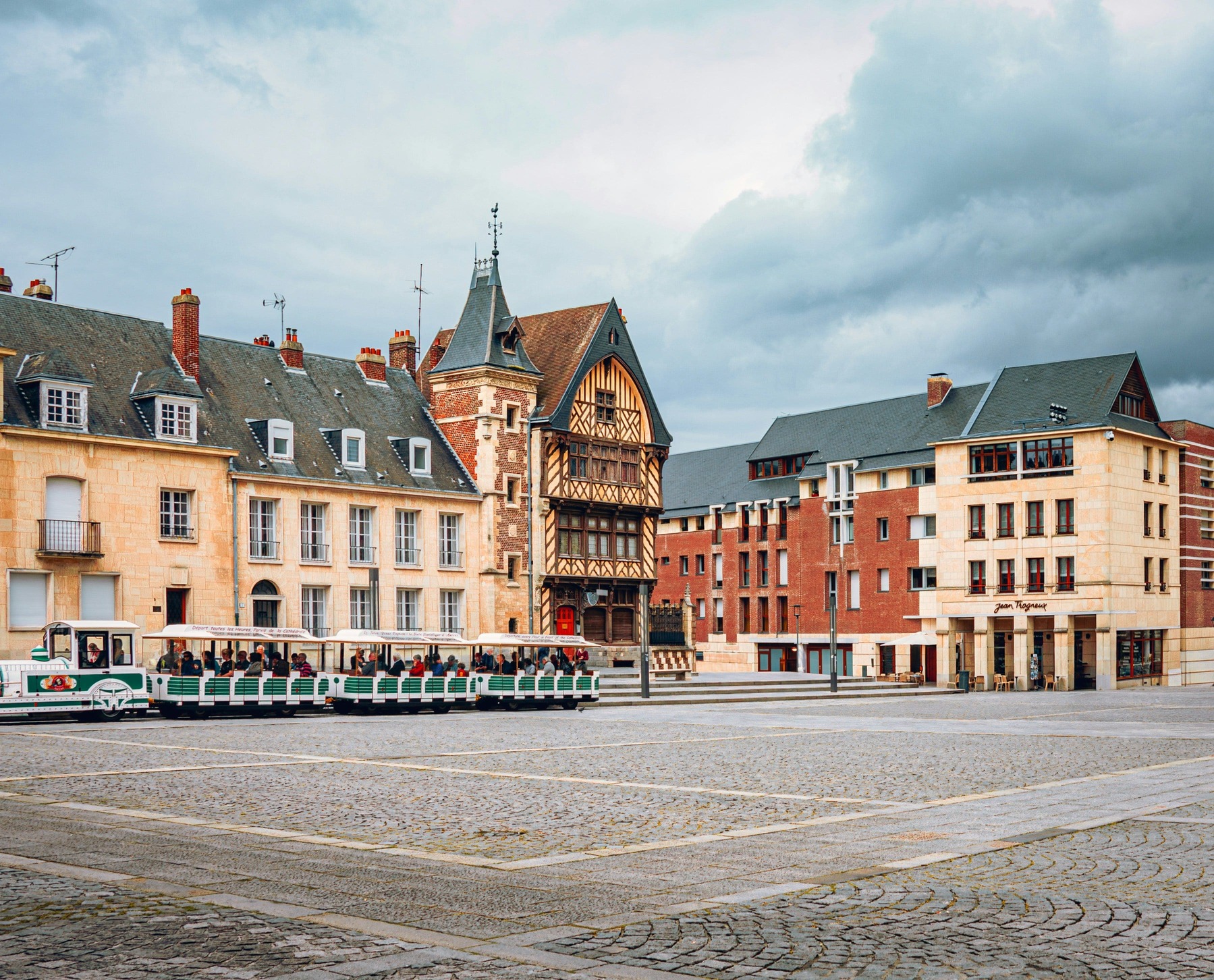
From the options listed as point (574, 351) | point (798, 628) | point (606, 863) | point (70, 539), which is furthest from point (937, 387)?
point (606, 863)

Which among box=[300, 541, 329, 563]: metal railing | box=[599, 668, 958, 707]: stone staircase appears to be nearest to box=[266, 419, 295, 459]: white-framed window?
box=[300, 541, 329, 563]: metal railing

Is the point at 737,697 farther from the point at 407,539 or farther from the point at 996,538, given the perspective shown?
the point at 996,538

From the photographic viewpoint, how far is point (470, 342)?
52.6 metres

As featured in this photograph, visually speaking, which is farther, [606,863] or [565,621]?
[565,621]

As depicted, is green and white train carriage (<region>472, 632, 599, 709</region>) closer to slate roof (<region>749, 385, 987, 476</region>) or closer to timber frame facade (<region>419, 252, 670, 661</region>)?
timber frame facade (<region>419, 252, 670, 661</region>)

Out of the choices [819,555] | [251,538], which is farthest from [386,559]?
[819,555]

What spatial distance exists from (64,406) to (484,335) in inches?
692

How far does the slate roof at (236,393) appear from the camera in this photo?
40.4m

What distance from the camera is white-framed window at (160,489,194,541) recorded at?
1614 inches

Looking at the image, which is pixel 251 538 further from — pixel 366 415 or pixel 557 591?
pixel 557 591

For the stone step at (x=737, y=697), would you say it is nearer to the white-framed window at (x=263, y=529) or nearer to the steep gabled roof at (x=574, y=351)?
the white-framed window at (x=263, y=529)

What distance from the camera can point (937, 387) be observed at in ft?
217

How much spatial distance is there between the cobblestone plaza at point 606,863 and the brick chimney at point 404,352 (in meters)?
34.4

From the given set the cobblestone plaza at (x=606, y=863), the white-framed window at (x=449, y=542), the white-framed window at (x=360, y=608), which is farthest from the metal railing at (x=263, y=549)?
the cobblestone plaza at (x=606, y=863)
